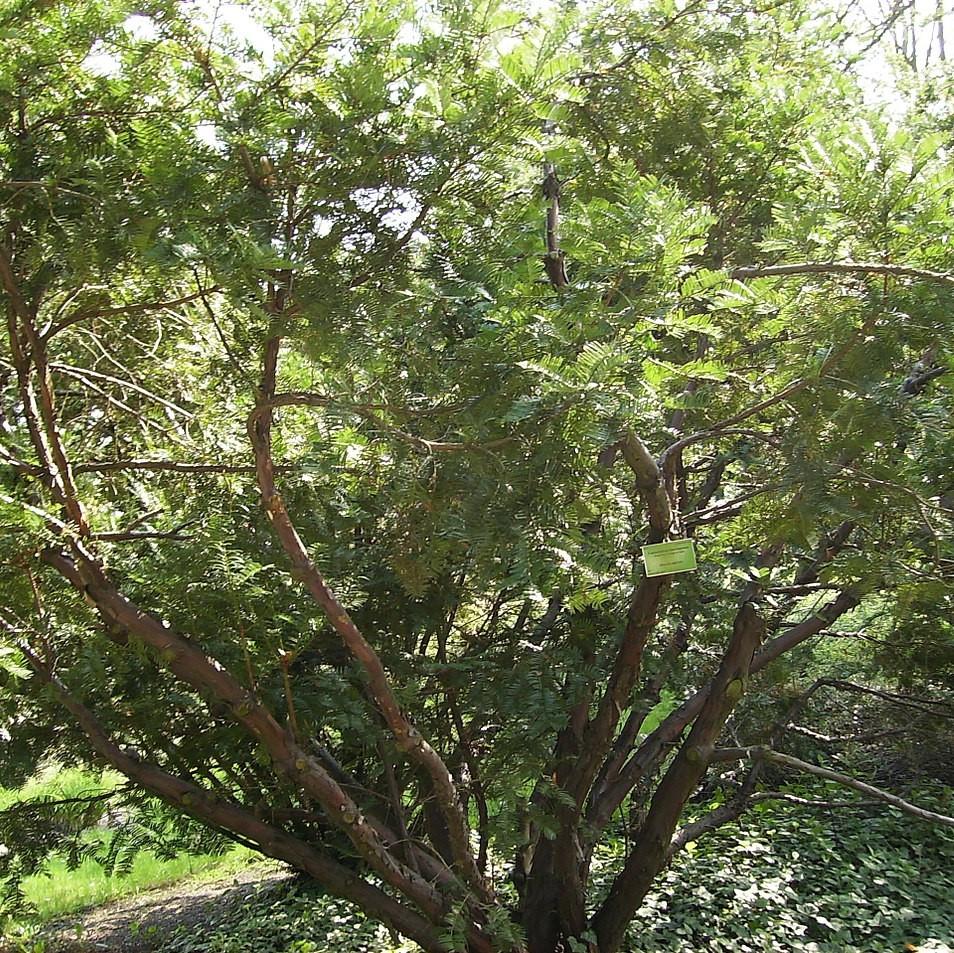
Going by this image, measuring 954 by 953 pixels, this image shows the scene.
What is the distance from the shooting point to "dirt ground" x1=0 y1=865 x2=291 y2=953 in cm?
438

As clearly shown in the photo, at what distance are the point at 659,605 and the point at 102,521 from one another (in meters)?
1.69

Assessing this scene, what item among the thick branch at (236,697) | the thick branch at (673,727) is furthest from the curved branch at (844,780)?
the thick branch at (236,697)

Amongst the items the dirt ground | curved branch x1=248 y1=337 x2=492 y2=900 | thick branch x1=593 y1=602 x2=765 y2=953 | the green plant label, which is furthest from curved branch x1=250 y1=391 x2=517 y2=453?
the dirt ground

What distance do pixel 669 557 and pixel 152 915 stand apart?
4.02 metres

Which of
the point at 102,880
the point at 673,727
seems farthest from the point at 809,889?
the point at 102,880

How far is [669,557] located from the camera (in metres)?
2.32

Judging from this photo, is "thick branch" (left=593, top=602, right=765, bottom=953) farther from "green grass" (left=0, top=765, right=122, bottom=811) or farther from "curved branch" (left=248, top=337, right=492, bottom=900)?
"green grass" (left=0, top=765, right=122, bottom=811)

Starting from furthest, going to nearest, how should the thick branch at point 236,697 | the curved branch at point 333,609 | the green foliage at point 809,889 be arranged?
the green foliage at point 809,889 → the thick branch at point 236,697 → the curved branch at point 333,609

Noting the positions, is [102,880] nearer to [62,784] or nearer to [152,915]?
[152,915]

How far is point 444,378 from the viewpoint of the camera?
2074mm

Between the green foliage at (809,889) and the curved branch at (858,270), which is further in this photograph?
the green foliage at (809,889)

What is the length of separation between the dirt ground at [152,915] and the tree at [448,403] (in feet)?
5.17

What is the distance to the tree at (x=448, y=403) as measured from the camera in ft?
5.84

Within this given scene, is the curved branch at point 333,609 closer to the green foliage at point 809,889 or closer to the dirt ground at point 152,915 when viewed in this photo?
the green foliage at point 809,889
